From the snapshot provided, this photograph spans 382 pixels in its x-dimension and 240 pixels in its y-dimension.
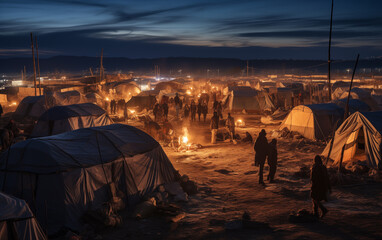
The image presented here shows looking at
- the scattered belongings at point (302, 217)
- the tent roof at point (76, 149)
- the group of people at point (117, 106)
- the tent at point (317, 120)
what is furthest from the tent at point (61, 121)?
the scattered belongings at point (302, 217)

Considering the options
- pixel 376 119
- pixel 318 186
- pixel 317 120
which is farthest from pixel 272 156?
pixel 317 120

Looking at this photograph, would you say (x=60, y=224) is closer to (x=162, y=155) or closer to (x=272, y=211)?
(x=162, y=155)

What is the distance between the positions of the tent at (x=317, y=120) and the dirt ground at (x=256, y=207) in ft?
13.4

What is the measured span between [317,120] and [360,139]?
165 inches

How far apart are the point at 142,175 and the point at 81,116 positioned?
10.4 meters

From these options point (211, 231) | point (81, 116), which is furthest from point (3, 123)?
point (211, 231)

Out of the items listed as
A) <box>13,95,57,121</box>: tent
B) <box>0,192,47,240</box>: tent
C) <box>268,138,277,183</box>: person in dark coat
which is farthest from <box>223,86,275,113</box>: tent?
<box>0,192,47,240</box>: tent

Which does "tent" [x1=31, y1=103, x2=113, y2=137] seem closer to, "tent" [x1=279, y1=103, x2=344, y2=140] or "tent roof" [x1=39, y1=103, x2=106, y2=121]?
"tent roof" [x1=39, y1=103, x2=106, y2=121]

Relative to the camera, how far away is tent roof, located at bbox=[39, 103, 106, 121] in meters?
18.0

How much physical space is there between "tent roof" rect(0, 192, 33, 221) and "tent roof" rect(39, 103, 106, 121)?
510 inches

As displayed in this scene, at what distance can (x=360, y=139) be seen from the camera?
13453 millimetres

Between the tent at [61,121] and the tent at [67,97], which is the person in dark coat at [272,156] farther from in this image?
the tent at [67,97]

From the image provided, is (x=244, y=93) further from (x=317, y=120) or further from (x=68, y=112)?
Result: (x=68, y=112)

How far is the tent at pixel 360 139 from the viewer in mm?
11017
